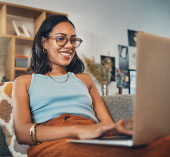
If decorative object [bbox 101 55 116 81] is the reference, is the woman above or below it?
below

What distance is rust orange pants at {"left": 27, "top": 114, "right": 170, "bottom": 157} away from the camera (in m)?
0.62

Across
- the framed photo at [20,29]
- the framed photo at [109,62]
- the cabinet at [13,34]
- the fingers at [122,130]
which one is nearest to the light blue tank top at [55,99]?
the fingers at [122,130]

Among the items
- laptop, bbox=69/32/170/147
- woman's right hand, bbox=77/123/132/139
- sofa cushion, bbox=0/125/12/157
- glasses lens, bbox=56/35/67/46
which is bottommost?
sofa cushion, bbox=0/125/12/157

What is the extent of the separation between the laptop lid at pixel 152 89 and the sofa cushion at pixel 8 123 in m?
0.83

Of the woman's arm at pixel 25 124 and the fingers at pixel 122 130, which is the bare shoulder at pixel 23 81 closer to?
the woman's arm at pixel 25 124

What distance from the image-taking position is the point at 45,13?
3.48 metres

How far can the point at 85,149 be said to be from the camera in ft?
2.51

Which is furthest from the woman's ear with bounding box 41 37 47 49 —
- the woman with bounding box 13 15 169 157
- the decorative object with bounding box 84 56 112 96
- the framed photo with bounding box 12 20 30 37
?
the decorative object with bounding box 84 56 112 96

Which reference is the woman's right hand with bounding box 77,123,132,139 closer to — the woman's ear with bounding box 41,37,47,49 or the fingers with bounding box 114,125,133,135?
the fingers with bounding box 114,125,133,135

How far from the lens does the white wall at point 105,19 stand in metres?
4.02

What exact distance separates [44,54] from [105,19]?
9.92 feet

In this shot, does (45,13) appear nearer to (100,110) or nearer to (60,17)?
(60,17)

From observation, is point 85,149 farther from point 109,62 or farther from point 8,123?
point 109,62

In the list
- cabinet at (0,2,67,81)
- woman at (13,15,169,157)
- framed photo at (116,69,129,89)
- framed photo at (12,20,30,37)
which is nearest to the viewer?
woman at (13,15,169,157)
